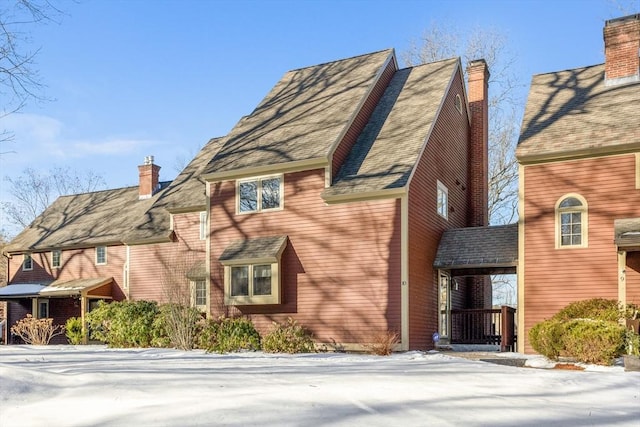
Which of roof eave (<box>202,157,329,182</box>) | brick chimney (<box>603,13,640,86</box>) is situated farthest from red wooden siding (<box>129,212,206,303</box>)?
brick chimney (<box>603,13,640,86</box>)

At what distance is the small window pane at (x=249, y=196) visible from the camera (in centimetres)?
1820

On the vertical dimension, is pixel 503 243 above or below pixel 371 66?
below

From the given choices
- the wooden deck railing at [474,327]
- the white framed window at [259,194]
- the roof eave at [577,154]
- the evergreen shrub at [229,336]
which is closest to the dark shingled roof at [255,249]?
the white framed window at [259,194]

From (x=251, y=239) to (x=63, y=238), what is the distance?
1428 centimetres

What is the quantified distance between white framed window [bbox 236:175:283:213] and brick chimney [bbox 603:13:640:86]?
400 inches

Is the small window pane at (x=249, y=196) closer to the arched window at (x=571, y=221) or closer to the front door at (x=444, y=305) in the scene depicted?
the front door at (x=444, y=305)

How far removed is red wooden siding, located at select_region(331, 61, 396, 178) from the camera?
17.5 meters

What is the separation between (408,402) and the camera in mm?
6754

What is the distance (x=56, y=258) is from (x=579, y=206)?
22746mm

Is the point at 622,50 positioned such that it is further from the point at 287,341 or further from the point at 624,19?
the point at 287,341

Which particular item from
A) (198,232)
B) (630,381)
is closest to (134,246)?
(198,232)

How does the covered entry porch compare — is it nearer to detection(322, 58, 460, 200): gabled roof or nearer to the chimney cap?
detection(322, 58, 460, 200): gabled roof

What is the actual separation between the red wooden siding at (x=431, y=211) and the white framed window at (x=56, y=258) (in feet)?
59.5

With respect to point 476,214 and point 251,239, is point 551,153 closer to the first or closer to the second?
point 476,214
